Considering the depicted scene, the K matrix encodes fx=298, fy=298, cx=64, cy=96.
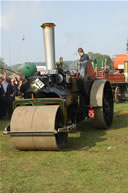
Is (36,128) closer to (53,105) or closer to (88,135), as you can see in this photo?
(53,105)

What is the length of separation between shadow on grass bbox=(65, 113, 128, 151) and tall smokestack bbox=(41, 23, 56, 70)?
1588 mm

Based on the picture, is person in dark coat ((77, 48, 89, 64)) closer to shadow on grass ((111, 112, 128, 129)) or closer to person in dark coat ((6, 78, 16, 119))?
shadow on grass ((111, 112, 128, 129))

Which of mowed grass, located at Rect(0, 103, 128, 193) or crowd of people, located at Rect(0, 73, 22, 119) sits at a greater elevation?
crowd of people, located at Rect(0, 73, 22, 119)

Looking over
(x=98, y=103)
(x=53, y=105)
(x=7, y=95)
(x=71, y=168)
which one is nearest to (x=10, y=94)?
(x=7, y=95)

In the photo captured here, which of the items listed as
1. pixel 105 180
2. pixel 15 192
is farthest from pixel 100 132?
pixel 15 192

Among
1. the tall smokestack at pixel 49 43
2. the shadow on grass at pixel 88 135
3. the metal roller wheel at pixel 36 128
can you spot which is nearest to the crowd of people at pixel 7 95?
the shadow on grass at pixel 88 135

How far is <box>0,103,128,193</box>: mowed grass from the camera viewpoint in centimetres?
362

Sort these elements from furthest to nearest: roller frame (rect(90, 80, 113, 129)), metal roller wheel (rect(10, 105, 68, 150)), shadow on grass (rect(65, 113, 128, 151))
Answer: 1. roller frame (rect(90, 80, 113, 129))
2. shadow on grass (rect(65, 113, 128, 151))
3. metal roller wheel (rect(10, 105, 68, 150))

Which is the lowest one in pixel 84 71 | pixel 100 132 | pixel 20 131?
pixel 100 132

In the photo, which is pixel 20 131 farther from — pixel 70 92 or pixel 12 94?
pixel 12 94

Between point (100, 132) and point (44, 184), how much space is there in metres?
3.45

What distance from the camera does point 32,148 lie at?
5.25m

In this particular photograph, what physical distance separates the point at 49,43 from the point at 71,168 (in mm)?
2698

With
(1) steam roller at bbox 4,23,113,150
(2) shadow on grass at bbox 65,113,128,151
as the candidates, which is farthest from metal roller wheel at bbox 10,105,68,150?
(2) shadow on grass at bbox 65,113,128,151
